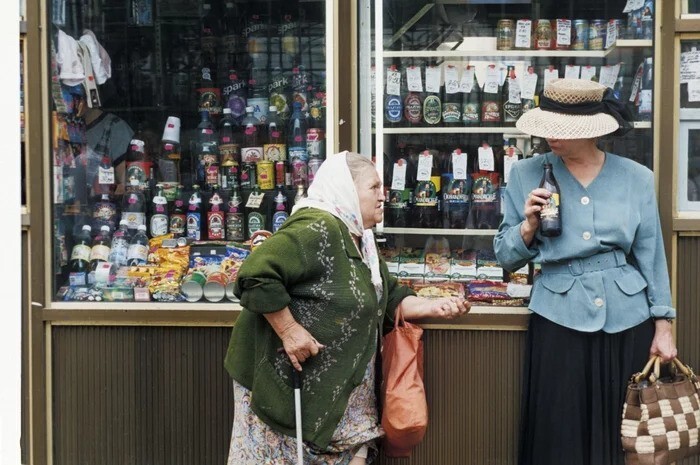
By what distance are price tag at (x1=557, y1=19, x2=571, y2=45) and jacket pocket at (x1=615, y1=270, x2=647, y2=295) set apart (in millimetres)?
1452

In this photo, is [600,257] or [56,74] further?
[56,74]

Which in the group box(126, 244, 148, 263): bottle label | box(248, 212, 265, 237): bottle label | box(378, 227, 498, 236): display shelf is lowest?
box(126, 244, 148, 263): bottle label

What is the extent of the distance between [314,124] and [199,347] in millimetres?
1242

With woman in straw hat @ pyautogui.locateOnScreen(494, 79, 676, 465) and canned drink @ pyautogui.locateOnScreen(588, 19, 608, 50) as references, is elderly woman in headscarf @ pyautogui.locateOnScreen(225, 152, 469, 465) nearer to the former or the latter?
woman in straw hat @ pyautogui.locateOnScreen(494, 79, 676, 465)

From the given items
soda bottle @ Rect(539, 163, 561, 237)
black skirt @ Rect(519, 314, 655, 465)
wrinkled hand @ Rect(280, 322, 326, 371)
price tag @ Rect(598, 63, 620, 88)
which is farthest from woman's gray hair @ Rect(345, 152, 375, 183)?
price tag @ Rect(598, 63, 620, 88)

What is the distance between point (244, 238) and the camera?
504cm

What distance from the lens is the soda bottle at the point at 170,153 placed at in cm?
510

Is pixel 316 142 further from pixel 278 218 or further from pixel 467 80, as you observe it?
pixel 467 80

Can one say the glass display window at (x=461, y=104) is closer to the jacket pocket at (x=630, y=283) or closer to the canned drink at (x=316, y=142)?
the canned drink at (x=316, y=142)

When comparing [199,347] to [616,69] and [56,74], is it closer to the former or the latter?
[56,74]

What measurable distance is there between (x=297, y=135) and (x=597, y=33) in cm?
158

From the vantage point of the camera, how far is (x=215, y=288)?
477 centimetres

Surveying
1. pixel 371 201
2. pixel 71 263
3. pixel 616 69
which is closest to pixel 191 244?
pixel 71 263

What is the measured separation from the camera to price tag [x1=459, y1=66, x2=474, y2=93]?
5004 mm
